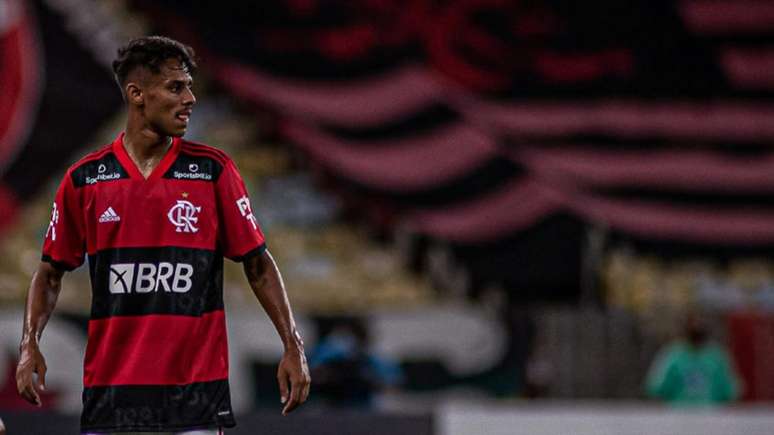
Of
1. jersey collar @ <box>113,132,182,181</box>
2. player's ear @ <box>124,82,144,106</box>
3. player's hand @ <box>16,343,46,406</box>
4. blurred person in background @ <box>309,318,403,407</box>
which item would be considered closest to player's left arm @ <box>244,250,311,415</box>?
jersey collar @ <box>113,132,182,181</box>

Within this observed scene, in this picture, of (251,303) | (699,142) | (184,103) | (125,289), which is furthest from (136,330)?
(699,142)

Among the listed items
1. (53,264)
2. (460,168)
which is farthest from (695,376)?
(53,264)

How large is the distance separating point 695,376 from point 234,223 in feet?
24.1

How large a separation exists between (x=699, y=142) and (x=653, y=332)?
2.11 meters

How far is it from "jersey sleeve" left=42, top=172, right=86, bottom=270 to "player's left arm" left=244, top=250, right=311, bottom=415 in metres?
0.54

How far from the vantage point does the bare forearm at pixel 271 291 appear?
15.0 feet

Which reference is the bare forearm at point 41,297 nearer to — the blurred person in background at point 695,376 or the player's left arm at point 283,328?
the player's left arm at point 283,328

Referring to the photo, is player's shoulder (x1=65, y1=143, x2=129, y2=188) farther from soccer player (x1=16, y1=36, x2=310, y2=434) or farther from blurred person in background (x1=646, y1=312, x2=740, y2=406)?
blurred person in background (x1=646, y1=312, x2=740, y2=406)

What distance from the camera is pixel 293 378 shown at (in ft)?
14.6

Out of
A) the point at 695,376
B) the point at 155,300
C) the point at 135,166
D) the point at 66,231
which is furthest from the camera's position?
the point at 695,376

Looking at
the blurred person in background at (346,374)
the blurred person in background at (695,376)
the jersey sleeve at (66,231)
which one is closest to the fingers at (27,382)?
the jersey sleeve at (66,231)

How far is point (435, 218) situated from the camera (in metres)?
13.7

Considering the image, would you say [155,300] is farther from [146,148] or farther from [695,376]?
[695,376]

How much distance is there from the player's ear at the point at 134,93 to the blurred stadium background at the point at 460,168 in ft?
27.7
